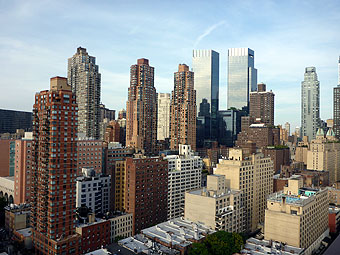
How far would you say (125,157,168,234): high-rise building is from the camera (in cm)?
11706

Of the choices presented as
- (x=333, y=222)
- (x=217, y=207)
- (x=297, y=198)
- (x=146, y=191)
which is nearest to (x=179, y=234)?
(x=217, y=207)

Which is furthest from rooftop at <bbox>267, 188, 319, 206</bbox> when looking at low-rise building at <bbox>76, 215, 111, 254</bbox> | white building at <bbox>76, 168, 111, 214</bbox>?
white building at <bbox>76, 168, 111, 214</bbox>

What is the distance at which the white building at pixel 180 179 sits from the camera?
14075 cm

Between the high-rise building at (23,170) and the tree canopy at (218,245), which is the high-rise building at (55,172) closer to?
the tree canopy at (218,245)

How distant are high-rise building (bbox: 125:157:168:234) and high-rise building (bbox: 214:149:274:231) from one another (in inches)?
1005

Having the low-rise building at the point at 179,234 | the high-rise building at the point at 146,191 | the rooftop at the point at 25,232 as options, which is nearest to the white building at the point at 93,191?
the high-rise building at the point at 146,191

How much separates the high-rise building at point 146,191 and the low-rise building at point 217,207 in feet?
75.2

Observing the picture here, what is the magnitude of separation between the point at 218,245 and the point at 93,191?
6723 cm

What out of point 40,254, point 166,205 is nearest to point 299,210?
point 166,205

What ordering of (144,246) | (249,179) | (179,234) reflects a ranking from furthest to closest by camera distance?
(249,179)
(179,234)
(144,246)

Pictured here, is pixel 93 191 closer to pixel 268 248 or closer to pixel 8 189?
pixel 8 189

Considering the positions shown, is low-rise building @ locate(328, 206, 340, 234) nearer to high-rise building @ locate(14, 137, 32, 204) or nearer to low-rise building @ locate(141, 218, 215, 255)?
low-rise building @ locate(141, 218, 215, 255)

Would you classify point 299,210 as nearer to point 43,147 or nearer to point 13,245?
point 43,147

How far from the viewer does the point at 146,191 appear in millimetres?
121688
